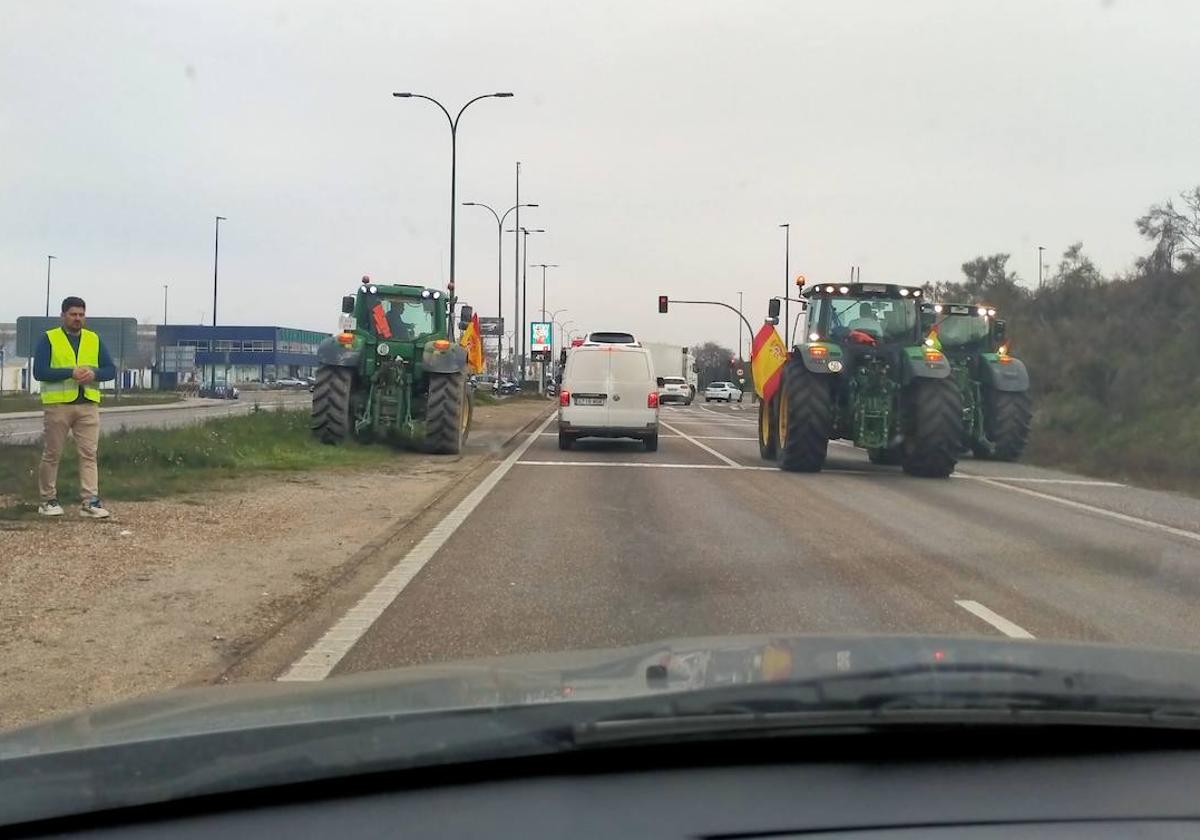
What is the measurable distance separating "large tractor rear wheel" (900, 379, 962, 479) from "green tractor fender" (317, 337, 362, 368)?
28.8 ft

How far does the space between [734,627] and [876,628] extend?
0.82m

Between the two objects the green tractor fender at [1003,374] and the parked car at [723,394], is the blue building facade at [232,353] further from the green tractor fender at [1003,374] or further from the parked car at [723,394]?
the green tractor fender at [1003,374]

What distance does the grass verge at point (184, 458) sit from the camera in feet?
43.1

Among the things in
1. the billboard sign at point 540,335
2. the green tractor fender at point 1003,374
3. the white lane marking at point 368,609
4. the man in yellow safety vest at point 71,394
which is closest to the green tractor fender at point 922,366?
the green tractor fender at point 1003,374

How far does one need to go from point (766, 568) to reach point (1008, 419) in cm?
1392

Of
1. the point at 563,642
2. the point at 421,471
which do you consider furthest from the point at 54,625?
the point at 421,471

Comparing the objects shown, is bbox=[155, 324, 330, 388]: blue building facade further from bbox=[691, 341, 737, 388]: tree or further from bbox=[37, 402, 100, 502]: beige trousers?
bbox=[37, 402, 100, 502]: beige trousers

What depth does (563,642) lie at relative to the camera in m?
6.46

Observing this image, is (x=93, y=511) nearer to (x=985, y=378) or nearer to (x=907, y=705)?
(x=907, y=705)

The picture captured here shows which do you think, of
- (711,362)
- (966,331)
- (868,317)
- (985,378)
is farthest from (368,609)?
(711,362)

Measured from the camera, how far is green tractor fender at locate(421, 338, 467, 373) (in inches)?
761

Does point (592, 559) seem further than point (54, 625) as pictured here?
Yes

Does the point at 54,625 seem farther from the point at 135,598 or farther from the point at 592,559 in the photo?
the point at 592,559

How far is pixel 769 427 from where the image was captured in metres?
20.1
